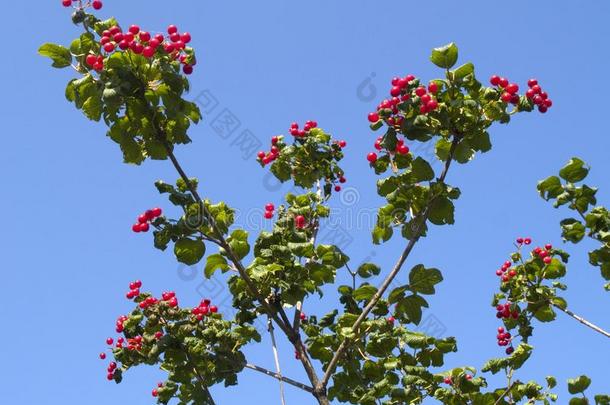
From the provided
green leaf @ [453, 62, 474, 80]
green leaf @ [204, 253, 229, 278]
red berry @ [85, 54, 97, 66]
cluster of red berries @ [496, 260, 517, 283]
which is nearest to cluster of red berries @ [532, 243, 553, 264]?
cluster of red berries @ [496, 260, 517, 283]

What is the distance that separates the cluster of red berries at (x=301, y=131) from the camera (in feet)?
24.9

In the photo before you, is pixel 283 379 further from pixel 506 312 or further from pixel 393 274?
pixel 506 312

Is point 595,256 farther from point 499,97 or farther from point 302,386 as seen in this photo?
point 302,386

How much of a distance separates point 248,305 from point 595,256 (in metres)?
3.53

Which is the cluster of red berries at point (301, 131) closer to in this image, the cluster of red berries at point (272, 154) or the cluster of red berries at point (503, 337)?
the cluster of red berries at point (272, 154)

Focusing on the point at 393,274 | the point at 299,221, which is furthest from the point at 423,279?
the point at 299,221

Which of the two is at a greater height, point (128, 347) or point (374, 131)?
point (374, 131)

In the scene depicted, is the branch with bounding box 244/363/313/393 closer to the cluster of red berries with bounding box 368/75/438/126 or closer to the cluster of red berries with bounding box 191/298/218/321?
the cluster of red berries with bounding box 191/298/218/321

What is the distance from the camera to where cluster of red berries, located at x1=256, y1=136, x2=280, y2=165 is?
7727 mm

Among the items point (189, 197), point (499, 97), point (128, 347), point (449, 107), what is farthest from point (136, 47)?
point (128, 347)

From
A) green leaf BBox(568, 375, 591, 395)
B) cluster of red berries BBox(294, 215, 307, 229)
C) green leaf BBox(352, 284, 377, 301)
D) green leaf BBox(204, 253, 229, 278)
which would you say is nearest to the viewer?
green leaf BBox(568, 375, 591, 395)

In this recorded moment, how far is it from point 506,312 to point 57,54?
5.80 meters

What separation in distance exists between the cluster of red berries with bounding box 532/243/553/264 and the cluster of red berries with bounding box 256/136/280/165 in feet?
10.9

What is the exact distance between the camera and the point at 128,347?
8.05 metres
